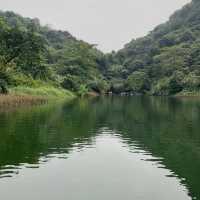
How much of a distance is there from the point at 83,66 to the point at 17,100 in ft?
257

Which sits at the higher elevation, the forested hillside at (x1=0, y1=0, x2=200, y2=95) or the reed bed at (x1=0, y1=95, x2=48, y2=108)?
the forested hillside at (x1=0, y1=0, x2=200, y2=95)

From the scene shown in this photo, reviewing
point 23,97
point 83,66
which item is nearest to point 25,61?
point 23,97

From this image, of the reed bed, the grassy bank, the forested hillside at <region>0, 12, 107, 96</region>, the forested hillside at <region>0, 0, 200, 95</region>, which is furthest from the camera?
the grassy bank

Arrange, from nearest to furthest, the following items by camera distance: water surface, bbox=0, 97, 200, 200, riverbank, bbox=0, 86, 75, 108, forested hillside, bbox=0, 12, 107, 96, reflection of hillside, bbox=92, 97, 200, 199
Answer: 1. water surface, bbox=0, 97, 200, 200
2. reflection of hillside, bbox=92, 97, 200, 199
3. riverbank, bbox=0, 86, 75, 108
4. forested hillside, bbox=0, 12, 107, 96

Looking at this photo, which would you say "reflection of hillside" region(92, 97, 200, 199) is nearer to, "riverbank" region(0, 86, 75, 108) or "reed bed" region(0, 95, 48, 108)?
"reed bed" region(0, 95, 48, 108)

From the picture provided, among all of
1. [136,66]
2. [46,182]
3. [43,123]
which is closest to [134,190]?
[46,182]

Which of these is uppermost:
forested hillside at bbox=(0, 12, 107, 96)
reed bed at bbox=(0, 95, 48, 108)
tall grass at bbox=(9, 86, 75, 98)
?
forested hillside at bbox=(0, 12, 107, 96)

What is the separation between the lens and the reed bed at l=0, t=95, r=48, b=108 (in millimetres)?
57828

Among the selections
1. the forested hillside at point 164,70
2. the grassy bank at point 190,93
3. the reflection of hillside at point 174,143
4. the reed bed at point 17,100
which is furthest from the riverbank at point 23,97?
the forested hillside at point 164,70

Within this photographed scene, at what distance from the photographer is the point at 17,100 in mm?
63250

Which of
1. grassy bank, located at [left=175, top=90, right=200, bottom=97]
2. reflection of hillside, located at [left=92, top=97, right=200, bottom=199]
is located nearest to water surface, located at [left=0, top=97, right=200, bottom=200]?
reflection of hillside, located at [left=92, top=97, right=200, bottom=199]

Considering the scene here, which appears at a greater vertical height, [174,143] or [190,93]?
[190,93]

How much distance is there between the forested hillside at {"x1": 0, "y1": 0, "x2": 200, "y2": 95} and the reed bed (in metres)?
3.33

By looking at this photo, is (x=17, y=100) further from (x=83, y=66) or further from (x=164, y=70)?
(x=164, y=70)
